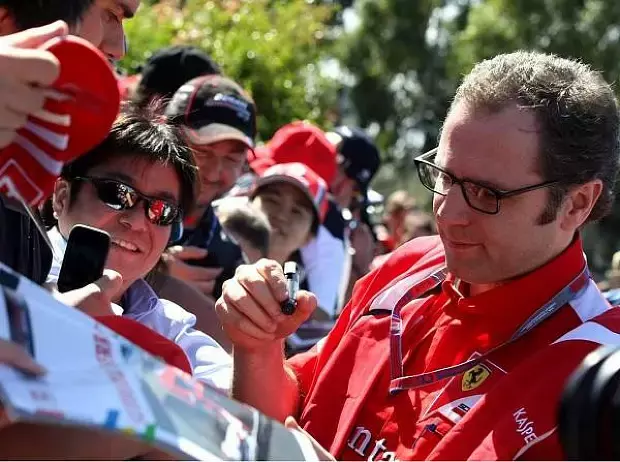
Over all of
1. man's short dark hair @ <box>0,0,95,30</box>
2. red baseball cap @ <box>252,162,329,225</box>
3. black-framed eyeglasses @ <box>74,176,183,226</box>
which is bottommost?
red baseball cap @ <box>252,162,329,225</box>

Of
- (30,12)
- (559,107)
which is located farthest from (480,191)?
(30,12)

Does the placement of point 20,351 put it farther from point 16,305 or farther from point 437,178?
point 437,178

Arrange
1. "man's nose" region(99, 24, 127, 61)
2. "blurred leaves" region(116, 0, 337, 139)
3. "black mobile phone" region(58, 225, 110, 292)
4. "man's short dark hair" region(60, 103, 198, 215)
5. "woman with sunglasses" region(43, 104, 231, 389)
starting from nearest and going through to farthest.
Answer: "black mobile phone" region(58, 225, 110, 292) < "man's nose" region(99, 24, 127, 61) < "woman with sunglasses" region(43, 104, 231, 389) < "man's short dark hair" region(60, 103, 198, 215) < "blurred leaves" region(116, 0, 337, 139)

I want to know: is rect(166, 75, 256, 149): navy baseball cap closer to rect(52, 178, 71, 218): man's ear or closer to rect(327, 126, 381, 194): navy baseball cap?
rect(52, 178, 71, 218): man's ear

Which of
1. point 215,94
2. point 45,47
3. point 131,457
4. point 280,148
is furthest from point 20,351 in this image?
point 280,148

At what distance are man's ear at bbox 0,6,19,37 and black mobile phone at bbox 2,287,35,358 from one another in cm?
70

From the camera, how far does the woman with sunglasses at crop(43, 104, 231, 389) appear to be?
295cm

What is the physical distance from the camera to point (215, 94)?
4609mm

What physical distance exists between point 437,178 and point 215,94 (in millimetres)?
2112

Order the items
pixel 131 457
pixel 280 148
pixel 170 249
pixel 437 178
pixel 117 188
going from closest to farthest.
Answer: pixel 131 457 < pixel 437 178 < pixel 117 188 < pixel 170 249 < pixel 280 148

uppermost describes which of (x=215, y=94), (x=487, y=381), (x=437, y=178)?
(x=437, y=178)

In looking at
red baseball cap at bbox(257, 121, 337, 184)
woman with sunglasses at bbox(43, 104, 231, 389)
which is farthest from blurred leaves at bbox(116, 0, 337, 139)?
woman with sunglasses at bbox(43, 104, 231, 389)

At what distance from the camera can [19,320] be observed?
62.0 inches

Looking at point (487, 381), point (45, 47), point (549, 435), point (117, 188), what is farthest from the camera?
point (117, 188)
